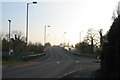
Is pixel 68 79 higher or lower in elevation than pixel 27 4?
lower

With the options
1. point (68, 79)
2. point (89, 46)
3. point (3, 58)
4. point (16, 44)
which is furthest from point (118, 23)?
point (89, 46)

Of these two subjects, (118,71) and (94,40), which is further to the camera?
(94,40)

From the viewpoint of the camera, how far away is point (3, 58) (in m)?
57.5

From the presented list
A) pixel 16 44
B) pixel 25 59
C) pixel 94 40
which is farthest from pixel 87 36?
pixel 25 59

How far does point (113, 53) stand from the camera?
19.7m

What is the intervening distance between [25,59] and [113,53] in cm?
3838

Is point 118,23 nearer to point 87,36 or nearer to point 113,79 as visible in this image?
point 113,79

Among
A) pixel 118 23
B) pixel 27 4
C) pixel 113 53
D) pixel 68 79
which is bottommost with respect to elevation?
pixel 68 79

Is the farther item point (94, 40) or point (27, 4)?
point (94, 40)

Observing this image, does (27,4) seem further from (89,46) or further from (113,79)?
(89,46)

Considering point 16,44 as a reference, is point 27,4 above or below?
above

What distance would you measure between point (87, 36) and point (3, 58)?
77495 millimetres

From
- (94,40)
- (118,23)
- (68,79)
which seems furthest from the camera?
(94,40)

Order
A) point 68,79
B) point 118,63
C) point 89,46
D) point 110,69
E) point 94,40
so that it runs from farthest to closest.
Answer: point 94,40
point 89,46
point 68,79
point 110,69
point 118,63
